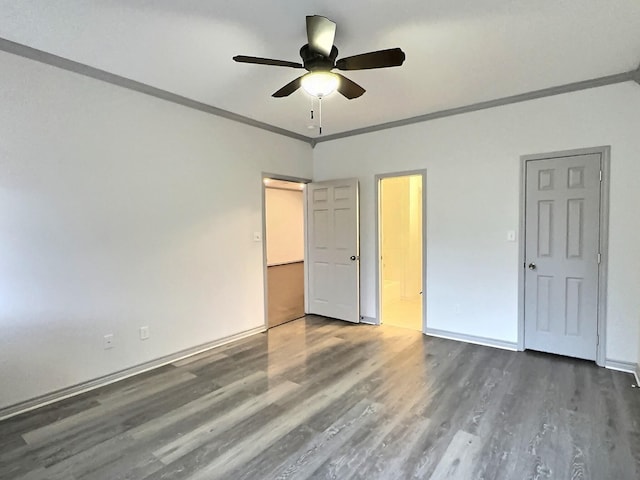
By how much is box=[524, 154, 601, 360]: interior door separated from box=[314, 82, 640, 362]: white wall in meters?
0.13

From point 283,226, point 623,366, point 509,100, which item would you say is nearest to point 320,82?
point 509,100

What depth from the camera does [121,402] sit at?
272 cm

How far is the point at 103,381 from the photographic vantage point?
9.84 feet

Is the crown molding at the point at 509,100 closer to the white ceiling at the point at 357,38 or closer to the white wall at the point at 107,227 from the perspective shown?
the white ceiling at the point at 357,38

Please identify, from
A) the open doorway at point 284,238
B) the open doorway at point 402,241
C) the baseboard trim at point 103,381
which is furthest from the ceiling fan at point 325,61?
the open doorway at point 284,238

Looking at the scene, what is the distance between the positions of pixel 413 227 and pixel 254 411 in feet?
15.8

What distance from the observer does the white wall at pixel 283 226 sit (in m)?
8.38

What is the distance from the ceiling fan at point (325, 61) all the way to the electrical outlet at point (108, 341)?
8.35ft

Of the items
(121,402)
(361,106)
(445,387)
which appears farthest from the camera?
(361,106)

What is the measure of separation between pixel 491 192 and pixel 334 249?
2.15 meters

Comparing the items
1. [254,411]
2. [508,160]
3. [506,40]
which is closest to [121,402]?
[254,411]

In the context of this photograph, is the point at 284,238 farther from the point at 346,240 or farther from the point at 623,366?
the point at 623,366

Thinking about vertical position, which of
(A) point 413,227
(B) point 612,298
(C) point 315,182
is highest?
(C) point 315,182

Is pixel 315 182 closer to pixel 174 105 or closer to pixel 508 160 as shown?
pixel 174 105
